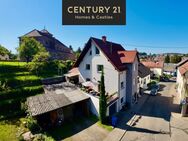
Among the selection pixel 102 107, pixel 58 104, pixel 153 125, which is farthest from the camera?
pixel 153 125

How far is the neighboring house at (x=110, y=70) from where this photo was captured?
2603 centimetres

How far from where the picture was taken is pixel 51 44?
68375 millimetres

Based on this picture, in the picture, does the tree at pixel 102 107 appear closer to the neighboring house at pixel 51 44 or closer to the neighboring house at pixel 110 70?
the neighboring house at pixel 110 70

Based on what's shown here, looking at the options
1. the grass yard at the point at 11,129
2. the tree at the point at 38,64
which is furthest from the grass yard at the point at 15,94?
the tree at the point at 38,64

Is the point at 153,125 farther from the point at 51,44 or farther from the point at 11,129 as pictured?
the point at 51,44

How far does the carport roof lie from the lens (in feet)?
61.4

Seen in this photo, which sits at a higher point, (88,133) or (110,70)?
(110,70)

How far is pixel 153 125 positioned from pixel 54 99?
14.3m

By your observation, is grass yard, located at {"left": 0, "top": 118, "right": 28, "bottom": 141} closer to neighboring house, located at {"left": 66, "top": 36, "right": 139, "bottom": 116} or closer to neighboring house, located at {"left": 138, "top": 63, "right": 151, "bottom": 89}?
neighboring house, located at {"left": 66, "top": 36, "right": 139, "bottom": 116}

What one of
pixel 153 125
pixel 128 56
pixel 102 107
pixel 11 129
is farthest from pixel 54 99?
pixel 128 56

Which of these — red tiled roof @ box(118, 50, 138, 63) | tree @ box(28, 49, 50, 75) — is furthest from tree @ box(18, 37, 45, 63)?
red tiled roof @ box(118, 50, 138, 63)

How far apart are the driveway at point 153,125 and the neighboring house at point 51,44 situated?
153 ft

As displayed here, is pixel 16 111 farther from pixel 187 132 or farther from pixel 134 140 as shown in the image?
pixel 187 132

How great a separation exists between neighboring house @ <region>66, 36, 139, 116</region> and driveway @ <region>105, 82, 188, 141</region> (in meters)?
2.90
